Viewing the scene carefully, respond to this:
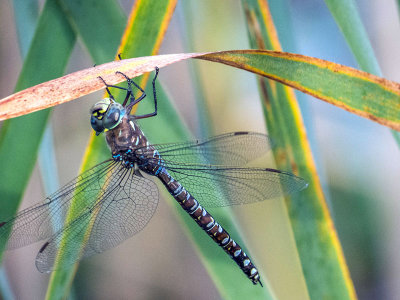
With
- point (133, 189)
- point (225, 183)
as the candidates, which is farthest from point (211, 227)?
point (133, 189)

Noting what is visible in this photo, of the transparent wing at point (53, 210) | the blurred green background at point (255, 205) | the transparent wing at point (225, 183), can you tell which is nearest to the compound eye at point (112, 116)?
the transparent wing at point (53, 210)

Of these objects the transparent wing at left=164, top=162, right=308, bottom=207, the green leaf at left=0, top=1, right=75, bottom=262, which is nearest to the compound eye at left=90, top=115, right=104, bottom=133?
the green leaf at left=0, top=1, right=75, bottom=262

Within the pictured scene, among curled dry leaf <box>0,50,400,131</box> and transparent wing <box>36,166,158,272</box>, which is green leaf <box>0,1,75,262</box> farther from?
curled dry leaf <box>0,50,400,131</box>

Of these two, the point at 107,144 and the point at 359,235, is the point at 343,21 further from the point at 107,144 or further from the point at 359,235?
the point at 359,235

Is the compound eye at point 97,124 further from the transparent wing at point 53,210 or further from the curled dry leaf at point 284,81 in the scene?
the curled dry leaf at point 284,81

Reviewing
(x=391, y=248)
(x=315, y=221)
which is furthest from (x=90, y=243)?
(x=391, y=248)
